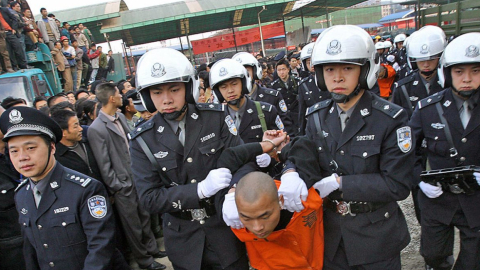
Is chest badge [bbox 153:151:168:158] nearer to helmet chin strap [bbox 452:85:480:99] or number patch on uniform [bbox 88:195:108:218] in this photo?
number patch on uniform [bbox 88:195:108:218]

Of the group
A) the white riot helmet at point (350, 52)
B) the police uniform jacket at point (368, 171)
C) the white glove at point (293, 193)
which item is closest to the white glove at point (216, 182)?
the white glove at point (293, 193)

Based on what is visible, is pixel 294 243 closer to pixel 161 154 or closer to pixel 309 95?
pixel 161 154

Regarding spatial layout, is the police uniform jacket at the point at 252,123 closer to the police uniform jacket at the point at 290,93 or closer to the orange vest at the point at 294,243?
the orange vest at the point at 294,243

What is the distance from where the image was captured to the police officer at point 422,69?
13.5 feet

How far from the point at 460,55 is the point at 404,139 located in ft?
4.34

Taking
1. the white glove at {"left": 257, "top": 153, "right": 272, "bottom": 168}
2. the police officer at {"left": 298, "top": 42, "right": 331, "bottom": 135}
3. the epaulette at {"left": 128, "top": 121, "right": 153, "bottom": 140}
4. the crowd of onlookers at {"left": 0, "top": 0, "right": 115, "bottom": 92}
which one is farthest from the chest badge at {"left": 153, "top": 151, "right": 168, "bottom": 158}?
the crowd of onlookers at {"left": 0, "top": 0, "right": 115, "bottom": 92}

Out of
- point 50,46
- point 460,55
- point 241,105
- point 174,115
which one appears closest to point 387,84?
point 241,105

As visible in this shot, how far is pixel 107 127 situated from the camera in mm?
4199

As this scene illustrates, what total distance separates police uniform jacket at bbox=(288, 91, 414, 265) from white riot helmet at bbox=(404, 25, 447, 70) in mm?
2230

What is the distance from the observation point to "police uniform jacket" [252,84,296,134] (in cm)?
522

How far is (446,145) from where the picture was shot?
2.94 m

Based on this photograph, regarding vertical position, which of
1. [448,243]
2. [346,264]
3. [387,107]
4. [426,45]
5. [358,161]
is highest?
[426,45]

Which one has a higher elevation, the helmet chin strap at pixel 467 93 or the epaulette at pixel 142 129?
the epaulette at pixel 142 129

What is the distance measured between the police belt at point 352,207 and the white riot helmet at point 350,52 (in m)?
0.72
